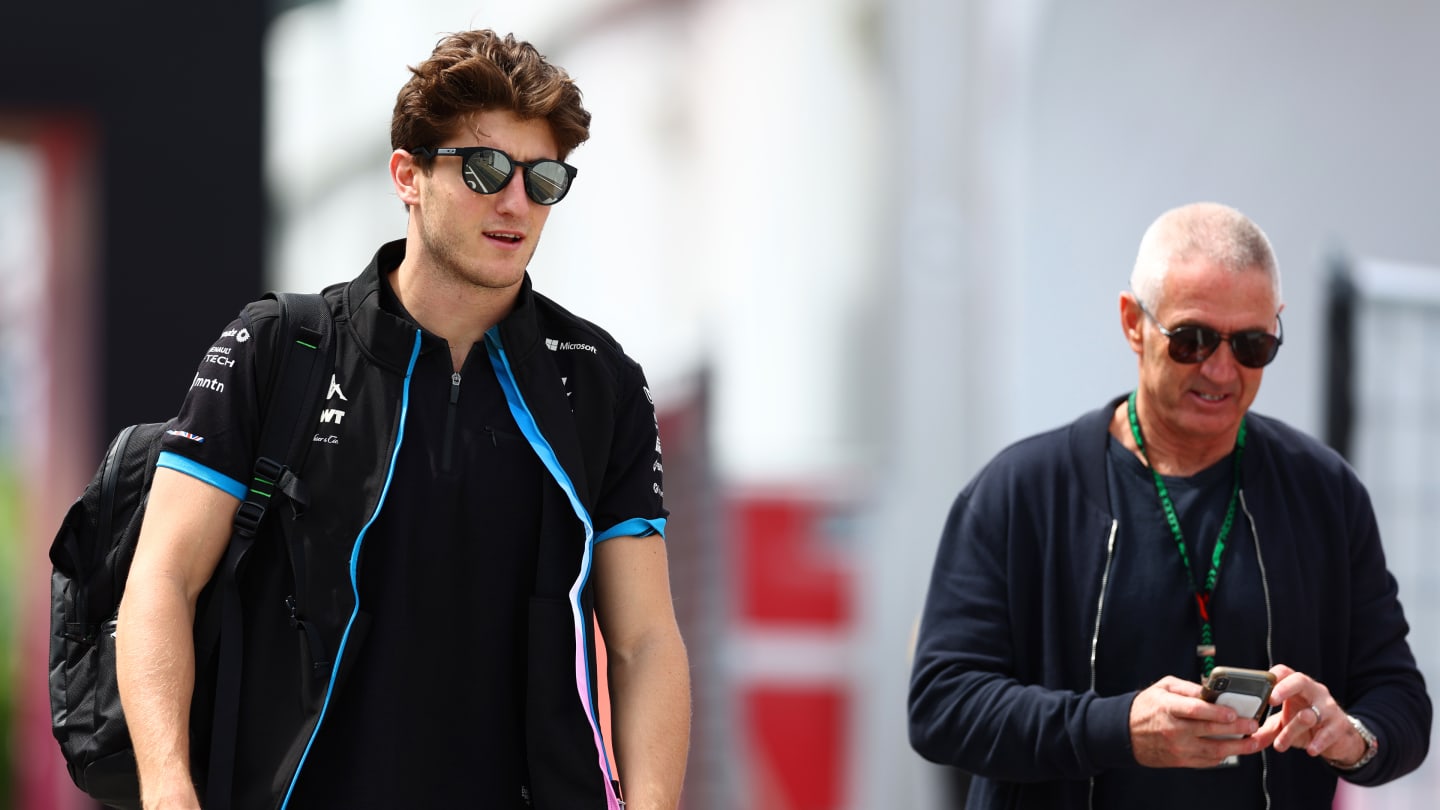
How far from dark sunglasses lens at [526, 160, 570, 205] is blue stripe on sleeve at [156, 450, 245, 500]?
0.58 meters

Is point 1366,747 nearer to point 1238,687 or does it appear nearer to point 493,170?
point 1238,687

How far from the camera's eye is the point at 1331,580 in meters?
3.12

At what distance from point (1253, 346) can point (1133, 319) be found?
0.22m

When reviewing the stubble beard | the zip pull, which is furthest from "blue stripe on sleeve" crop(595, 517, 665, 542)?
the stubble beard

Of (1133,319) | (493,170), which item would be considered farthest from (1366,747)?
(493,170)

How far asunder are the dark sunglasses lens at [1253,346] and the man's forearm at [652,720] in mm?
1053

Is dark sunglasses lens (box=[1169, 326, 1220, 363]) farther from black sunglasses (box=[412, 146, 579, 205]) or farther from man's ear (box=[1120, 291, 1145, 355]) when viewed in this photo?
black sunglasses (box=[412, 146, 579, 205])

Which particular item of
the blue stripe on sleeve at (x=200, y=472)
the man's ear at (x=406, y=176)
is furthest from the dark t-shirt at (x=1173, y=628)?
the blue stripe on sleeve at (x=200, y=472)

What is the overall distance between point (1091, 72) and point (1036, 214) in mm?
521

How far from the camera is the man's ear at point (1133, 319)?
315 centimetres

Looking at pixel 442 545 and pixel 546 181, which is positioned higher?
pixel 546 181

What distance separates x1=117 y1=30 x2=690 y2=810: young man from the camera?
2.52 metres

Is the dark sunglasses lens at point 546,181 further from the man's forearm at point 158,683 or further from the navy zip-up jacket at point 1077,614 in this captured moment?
the navy zip-up jacket at point 1077,614

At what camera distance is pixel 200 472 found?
8.27 feet
